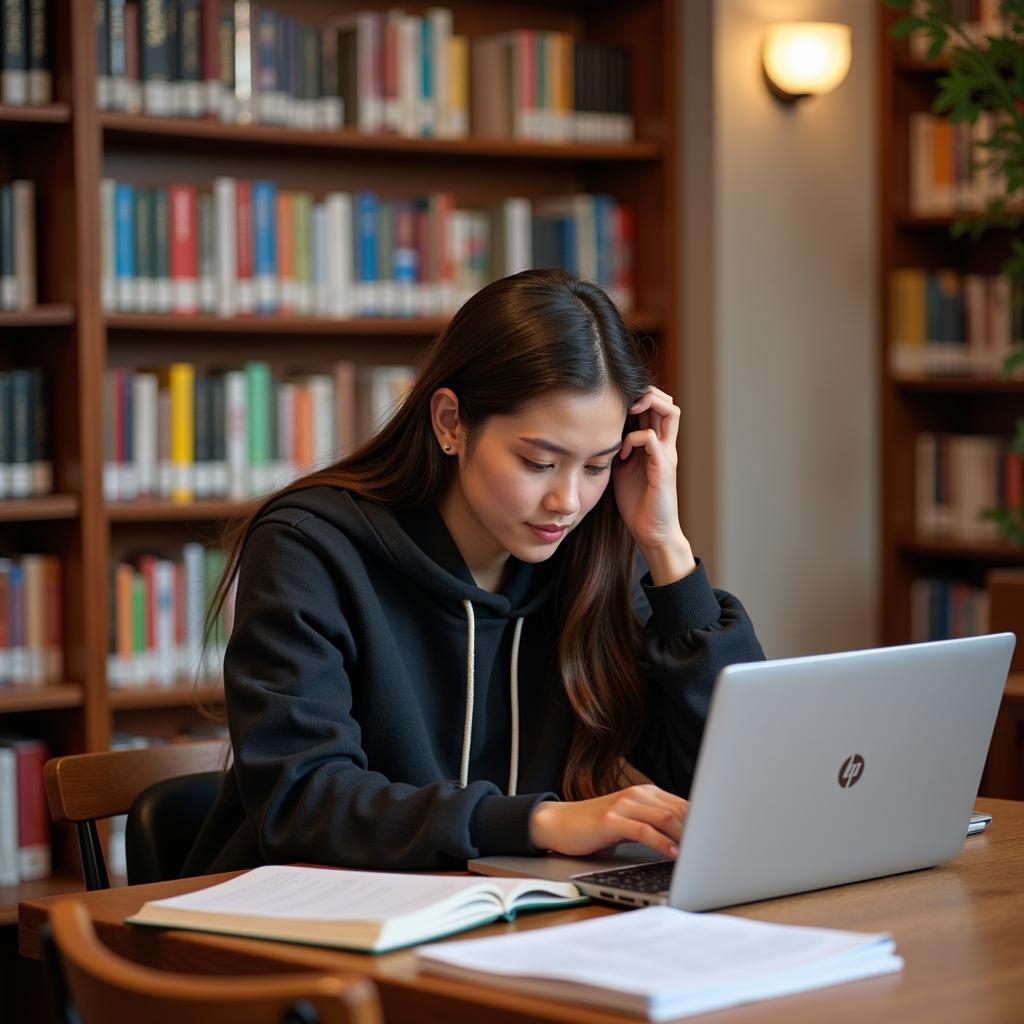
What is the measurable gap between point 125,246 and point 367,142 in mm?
565

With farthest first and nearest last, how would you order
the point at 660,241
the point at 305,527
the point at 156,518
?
the point at 660,241 → the point at 156,518 → the point at 305,527

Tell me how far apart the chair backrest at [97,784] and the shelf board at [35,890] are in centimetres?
130

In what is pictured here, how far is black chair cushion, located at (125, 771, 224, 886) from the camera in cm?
188

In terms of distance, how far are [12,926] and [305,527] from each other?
5.83ft

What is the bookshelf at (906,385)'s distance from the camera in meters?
4.23

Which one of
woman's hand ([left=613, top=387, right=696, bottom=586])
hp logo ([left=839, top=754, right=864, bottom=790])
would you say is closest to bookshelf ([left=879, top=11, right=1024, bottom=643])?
woman's hand ([left=613, top=387, right=696, bottom=586])

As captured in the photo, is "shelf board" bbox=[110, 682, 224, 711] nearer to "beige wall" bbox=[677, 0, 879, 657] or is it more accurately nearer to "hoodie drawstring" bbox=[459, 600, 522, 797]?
"beige wall" bbox=[677, 0, 879, 657]

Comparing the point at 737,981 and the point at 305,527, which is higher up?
the point at 305,527

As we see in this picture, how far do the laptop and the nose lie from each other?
0.38 meters

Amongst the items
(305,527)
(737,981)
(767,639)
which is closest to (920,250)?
(767,639)

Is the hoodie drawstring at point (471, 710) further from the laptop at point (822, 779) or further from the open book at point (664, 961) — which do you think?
the open book at point (664, 961)

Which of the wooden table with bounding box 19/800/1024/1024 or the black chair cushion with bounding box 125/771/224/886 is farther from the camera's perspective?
the black chair cushion with bounding box 125/771/224/886

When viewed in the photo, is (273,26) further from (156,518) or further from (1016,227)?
(1016,227)

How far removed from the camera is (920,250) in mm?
4375
